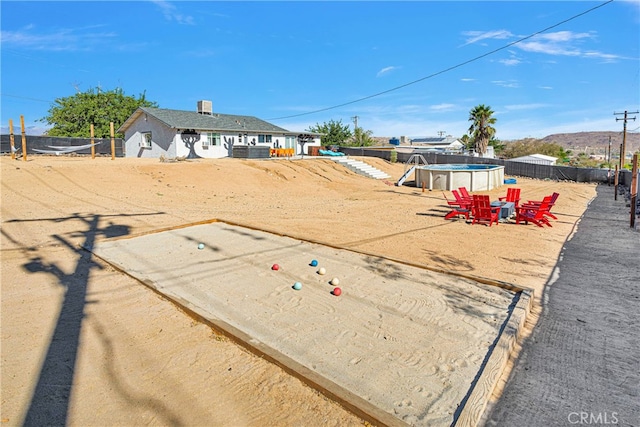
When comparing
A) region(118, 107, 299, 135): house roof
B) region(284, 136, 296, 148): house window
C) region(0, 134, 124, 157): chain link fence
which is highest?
region(118, 107, 299, 135): house roof

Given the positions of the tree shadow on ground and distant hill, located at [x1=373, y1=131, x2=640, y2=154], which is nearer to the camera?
the tree shadow on ground

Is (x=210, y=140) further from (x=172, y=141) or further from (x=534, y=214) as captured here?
(x=534, y=214)

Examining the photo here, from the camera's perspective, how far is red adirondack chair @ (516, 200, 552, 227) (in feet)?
37.9

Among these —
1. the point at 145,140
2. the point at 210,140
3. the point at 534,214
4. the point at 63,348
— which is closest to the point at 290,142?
the point at 210,140

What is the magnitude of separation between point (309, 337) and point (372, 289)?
66.2 inches

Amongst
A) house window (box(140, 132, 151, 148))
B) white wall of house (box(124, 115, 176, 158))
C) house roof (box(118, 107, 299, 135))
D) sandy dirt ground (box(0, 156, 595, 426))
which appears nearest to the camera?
sandy dirt ground (box(0, 156, 595, 426))

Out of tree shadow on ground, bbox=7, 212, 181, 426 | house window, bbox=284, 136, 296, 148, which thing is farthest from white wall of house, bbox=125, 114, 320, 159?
tree shadow on ground, bbox=7, 212, 181, 426

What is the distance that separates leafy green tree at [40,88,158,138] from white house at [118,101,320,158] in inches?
376

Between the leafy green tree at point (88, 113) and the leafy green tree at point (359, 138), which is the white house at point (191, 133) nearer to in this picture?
the leafy green tree at point (88, 113)

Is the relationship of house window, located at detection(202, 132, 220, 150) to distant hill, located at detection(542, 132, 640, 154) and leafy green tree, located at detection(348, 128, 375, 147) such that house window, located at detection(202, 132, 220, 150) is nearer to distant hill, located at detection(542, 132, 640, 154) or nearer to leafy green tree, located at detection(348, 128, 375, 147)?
leafy green tree, located at detection(348, 128, 375, 147)

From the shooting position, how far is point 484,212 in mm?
11609

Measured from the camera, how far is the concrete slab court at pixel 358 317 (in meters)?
3.36

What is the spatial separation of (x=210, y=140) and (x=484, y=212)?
78.8 ft

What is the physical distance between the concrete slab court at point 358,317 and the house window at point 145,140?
25.5 meters
